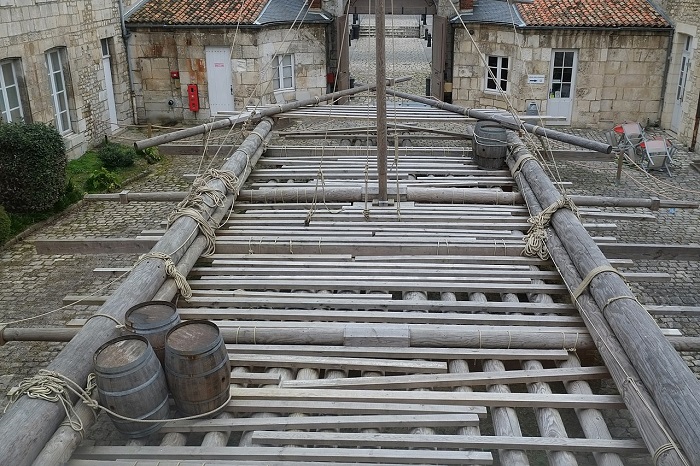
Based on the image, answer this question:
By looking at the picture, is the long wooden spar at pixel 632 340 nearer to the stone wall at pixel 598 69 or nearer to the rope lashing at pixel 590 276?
the rope lashing at pixel 590 276

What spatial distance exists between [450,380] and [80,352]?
234cm

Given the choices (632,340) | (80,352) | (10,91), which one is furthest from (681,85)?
(80,352)

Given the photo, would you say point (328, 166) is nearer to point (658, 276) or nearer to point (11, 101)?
point (658, 276)

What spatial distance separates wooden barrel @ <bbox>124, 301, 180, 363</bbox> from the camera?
4.04m

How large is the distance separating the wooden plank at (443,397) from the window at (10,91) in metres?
11.4

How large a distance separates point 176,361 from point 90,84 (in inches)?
579

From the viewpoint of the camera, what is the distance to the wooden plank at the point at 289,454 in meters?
3.46

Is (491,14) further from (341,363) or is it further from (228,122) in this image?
(341,363)

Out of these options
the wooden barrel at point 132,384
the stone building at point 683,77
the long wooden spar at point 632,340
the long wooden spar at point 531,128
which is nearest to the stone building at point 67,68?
the long wooden spar at point 531,128

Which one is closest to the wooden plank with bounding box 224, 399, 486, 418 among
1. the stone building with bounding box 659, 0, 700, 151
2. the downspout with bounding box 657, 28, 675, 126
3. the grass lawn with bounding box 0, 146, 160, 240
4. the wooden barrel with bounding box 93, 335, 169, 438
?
the wooden barrel with bounding box 93, 335, 169, 438

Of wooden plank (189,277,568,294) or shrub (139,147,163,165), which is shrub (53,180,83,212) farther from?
wooden plank (189,277,568,294)

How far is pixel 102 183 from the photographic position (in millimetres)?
13484

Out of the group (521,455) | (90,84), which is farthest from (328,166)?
(90,84)

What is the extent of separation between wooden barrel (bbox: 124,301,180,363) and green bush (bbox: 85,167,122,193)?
9.92 metres
